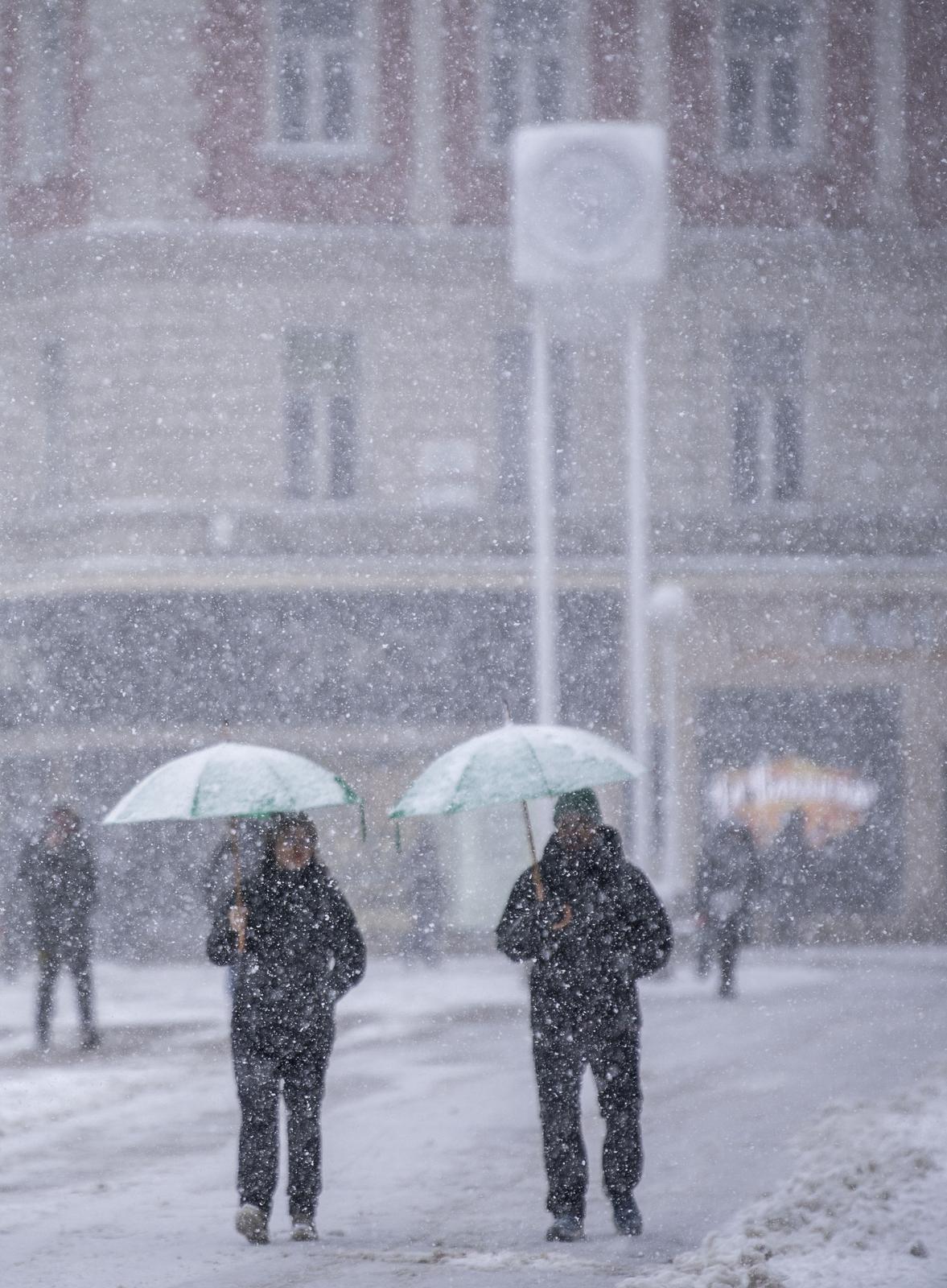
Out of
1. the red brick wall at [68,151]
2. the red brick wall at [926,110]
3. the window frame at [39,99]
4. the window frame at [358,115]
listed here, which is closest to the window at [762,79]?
the red brick wall at [926,110]

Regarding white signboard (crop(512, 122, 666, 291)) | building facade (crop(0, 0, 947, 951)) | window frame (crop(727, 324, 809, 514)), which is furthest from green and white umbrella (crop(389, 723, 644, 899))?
window frame (crop(727, 324, 809, 514))

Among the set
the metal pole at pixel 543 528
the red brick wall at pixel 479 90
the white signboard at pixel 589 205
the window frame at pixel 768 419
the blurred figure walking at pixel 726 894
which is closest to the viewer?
the blurred figure walking at pixel 726 894

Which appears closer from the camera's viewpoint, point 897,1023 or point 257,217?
point 897,1023

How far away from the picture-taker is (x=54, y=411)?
2577cm

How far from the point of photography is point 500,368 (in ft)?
85.2

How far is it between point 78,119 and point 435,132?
4.02 m

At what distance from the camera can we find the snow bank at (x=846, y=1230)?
6.86m

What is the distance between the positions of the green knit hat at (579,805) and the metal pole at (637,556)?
15.9m

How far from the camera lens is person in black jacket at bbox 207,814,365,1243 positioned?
815 cm

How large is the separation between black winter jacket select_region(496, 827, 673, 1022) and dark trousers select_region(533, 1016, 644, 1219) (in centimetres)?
8

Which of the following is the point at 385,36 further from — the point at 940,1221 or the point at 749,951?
the point at 940,1221

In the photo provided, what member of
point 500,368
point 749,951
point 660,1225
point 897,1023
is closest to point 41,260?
point 500,368

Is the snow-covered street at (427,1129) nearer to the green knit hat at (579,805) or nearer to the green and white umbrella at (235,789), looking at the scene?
the green and white umbrella at (235,789)

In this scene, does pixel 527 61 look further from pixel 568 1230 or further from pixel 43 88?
pixel 568 1230
